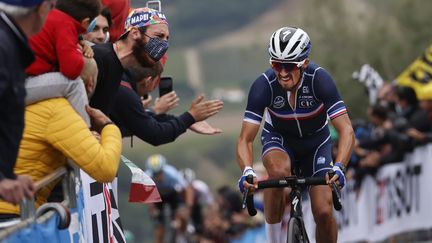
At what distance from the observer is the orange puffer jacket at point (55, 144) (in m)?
8.12

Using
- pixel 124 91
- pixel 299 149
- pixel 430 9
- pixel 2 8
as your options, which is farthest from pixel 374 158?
pixel 430 9

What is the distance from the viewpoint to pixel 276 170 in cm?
1193

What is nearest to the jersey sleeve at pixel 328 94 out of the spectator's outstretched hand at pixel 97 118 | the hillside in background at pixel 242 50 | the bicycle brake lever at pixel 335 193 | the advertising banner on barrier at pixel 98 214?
the bicycle brake lever at pixel 335 193

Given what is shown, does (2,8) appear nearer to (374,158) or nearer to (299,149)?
(299,149)

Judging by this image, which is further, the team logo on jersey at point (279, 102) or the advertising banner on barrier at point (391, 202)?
the advertising banner on barrier at point (391, 202)

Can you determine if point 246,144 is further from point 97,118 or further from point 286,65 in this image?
point 97,118

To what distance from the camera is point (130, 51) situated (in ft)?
34.1

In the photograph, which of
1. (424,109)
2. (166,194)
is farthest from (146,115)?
(166,194)

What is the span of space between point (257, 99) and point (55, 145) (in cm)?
393

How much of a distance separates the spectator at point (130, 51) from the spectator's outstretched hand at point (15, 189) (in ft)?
9.35

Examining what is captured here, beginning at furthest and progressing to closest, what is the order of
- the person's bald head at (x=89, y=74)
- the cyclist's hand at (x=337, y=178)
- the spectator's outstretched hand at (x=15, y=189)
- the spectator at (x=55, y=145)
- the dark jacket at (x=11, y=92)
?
the cyclist's hand at (x=337, y=178), the person's bald head at (x=89, y=74), the spectator at (x=55, y=145), the dark jacket at (x=11, y=92), the spectator's outstretched hand at (x=15, y=189)

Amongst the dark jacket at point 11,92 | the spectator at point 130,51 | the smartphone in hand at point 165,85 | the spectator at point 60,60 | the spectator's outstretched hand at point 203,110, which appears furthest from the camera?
the smartphone in hand at point 165,85

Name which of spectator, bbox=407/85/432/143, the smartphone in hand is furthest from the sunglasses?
spectator, bbox=407/85/432/143

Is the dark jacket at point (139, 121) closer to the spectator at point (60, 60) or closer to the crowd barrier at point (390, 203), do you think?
the spectator at point (60, 60)
